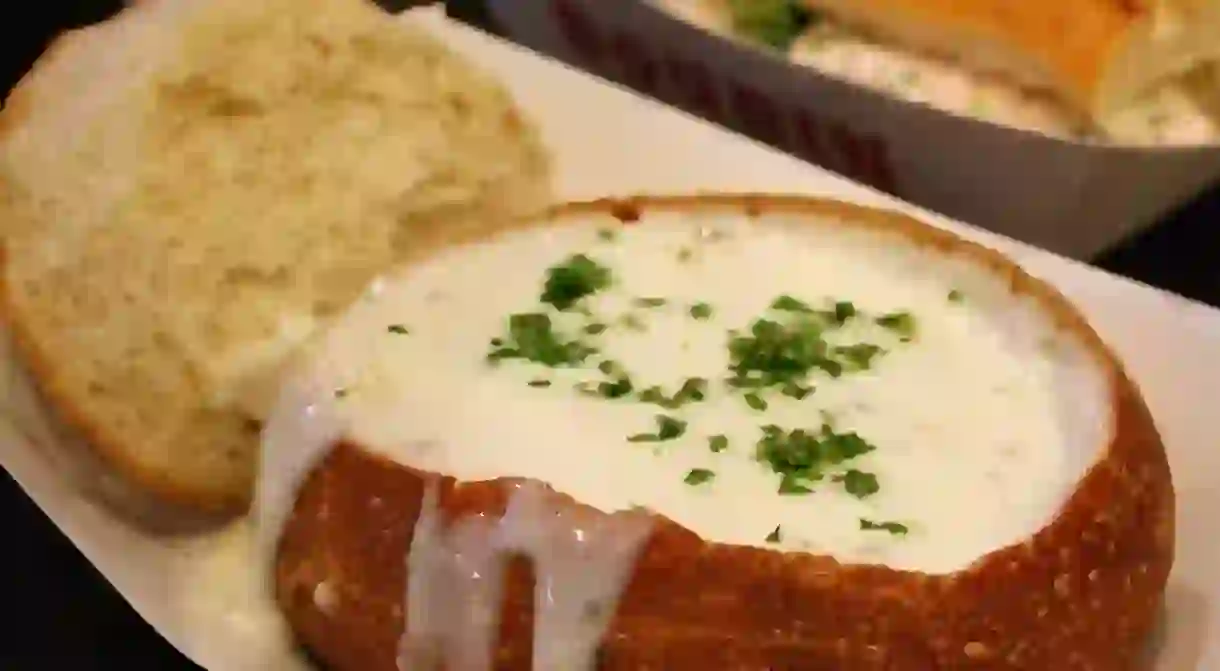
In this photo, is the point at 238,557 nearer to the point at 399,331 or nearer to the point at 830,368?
the point at 399,331

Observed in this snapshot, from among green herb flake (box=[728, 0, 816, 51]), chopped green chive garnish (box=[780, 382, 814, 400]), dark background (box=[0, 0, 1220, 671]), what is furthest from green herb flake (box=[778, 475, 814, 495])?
green herb flake (box=[728, 0, 816, 51])

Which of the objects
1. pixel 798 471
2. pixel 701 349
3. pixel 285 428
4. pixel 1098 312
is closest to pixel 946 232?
pixel 1098 312

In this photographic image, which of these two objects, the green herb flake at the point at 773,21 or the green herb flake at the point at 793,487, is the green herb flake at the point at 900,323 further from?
the green herb flake at the point at 773,21

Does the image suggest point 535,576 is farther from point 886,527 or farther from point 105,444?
point 105,444

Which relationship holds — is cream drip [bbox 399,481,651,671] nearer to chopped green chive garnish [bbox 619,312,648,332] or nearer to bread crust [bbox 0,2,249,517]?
chopped green chive garnish [bbox 619,312,648,332]

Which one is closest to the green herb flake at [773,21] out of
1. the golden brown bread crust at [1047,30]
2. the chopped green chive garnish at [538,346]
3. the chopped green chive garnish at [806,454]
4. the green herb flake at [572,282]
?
the golden brown bread crust at [1047,30]

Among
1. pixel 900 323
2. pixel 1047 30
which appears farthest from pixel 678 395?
pixel 1047 30

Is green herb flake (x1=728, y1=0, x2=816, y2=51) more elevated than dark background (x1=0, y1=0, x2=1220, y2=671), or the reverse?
green herb flake (x1=728, y1=0, x2=816, y2=51)

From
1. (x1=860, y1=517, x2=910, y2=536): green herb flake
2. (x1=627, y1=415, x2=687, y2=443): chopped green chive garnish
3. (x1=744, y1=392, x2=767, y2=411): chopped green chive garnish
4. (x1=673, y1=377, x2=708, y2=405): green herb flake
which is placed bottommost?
(x1=673, y1=377, x2=708, y2=405): green herb flake
